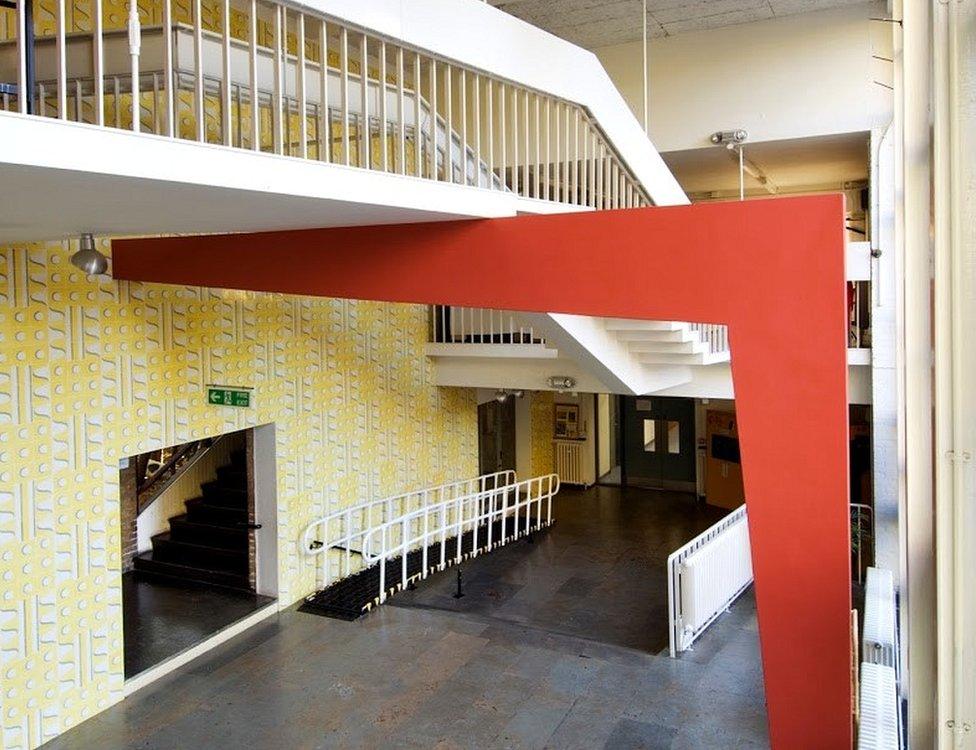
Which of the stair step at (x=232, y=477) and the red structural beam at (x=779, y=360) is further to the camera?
the stair step at (x=232, y=477)

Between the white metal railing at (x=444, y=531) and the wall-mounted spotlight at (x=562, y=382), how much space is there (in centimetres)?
135

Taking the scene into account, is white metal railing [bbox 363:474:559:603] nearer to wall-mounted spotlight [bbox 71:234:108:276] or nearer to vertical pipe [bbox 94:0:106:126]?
wall-mounted spotlight [bbox 71:234:108:276]

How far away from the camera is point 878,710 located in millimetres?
3625

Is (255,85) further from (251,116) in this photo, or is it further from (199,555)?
(199,555)

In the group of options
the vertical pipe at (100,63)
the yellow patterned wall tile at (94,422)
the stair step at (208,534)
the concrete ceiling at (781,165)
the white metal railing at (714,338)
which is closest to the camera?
the vertical pipe at (100,63)

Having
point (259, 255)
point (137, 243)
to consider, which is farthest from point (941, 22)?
point (137, 243)

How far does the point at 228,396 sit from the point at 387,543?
3330mm

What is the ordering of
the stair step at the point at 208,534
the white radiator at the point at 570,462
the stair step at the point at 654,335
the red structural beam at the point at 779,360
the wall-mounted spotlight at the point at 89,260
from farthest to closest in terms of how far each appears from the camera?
the white radiator at the point at 570,462, the stair step at the point at 208,534, the stair step at the point at 654,335, the wall-mounted spotlight at the point at 89,260, the red structural beam at the point at 779,360

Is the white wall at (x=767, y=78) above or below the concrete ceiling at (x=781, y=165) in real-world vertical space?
above

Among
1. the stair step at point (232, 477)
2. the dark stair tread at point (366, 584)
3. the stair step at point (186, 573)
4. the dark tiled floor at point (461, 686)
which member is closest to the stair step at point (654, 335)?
the dark tiled floor at point (461, 686)

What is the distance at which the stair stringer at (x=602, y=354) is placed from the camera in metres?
6.16

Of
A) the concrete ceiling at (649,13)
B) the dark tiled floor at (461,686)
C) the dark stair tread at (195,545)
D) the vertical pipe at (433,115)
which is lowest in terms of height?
the dark tiled floor at (461,686)

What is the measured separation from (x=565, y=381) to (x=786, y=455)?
19.1 ft

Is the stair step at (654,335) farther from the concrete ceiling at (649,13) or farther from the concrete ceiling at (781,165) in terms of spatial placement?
the concrete ceiling at (649,13)
